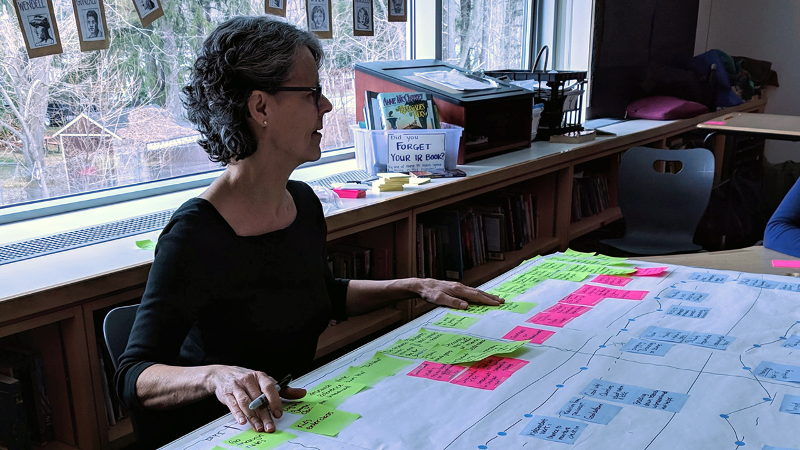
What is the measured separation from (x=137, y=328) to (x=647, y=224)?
2225 millimetres

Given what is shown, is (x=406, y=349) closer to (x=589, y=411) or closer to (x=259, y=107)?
(x=589, y=411)

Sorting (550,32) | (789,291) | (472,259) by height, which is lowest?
(472,259)

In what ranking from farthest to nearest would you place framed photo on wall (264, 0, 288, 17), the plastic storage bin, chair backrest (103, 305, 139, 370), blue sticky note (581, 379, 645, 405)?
the plastic storage bin → framed photo on wall (264, 0, 288, 17) → chair backrest (103, 305, 139, 370) → blue sticky note (581, 379, 645, 405)

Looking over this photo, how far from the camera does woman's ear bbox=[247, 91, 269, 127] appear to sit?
53.2 inches

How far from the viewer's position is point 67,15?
1890mm

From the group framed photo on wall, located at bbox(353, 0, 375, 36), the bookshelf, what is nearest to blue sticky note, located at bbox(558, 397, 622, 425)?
the bookshelf

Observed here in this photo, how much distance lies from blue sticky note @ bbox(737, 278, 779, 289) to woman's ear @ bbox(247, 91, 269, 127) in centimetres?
108

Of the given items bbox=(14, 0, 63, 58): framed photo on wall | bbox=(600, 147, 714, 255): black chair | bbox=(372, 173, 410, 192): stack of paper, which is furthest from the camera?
bbox=(600, 147, 714, 255): black chair

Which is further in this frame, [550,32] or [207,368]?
[550,32]

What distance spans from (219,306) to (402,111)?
133 centimetres

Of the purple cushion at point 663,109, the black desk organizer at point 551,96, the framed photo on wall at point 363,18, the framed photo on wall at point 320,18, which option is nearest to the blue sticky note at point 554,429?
the framed photo on wall at point 320,18

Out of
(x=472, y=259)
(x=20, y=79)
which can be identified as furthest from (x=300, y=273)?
(x=472, y=259)

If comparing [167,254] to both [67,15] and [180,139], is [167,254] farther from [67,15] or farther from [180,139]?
[180,139]

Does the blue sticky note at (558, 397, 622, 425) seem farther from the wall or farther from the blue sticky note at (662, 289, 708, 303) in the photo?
the wall
